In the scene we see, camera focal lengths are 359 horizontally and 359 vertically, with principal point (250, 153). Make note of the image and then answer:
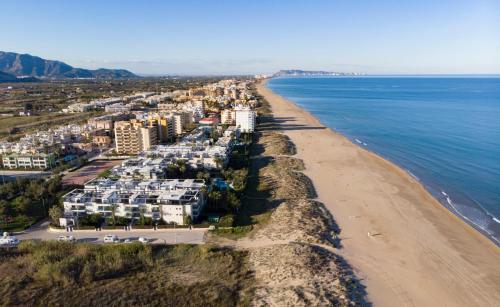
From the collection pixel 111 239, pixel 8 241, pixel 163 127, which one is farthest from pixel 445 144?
pixel 8 241

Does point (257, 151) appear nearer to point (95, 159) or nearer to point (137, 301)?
point (95, 159)

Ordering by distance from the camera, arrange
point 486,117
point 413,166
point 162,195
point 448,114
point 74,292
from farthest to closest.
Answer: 1. point 448,114
2. point 486,117
3. point 413,166
4. point 162,195
5. point 74,292

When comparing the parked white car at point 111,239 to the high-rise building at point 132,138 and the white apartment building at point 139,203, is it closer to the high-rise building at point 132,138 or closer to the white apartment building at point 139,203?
the white apartment building at point 139,203

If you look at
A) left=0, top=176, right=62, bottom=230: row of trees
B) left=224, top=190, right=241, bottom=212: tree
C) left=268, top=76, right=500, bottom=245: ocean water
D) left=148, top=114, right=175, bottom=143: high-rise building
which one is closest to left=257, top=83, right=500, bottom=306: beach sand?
left=268, top=76, right=500, bottom=245: ocean water

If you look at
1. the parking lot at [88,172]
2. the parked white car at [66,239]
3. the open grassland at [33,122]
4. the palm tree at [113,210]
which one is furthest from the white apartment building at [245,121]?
the parked white car at [66,239]

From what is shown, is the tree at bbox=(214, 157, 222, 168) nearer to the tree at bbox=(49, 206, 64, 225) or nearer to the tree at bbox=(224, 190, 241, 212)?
the tree at bbox=(224, 190, 241, 212)

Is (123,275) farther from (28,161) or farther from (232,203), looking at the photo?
(28,161)

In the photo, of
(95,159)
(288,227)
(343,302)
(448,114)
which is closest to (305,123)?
Result: (448,114)
